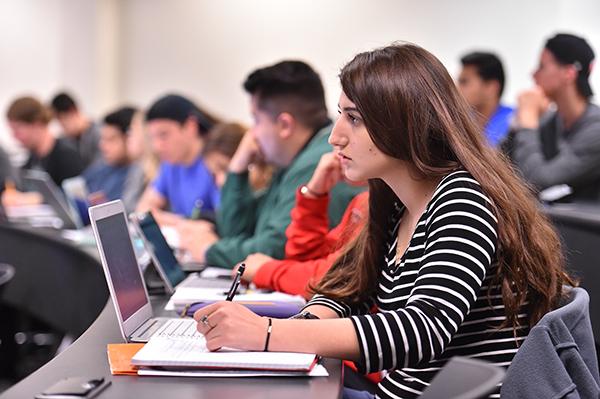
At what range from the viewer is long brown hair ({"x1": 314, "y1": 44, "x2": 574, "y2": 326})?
4.82 feet

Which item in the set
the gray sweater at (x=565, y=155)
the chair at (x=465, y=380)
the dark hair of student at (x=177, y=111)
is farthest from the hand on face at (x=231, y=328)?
the dark hair of student at (x=177, y=111)

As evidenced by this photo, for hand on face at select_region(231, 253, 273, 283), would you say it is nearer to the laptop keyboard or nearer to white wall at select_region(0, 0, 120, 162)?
the laptop keyboard

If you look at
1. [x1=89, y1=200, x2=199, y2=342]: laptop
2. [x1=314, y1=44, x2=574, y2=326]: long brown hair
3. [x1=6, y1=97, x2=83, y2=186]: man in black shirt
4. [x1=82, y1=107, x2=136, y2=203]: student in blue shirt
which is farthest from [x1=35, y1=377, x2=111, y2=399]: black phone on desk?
[x1=6, y1=97, x2=83, y2=186]: man in black shirt

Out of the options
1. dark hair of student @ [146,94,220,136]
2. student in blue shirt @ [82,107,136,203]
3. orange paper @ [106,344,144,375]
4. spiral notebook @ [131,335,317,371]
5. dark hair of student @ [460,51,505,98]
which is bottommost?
student in blue shirt @ [82,107,136,203]

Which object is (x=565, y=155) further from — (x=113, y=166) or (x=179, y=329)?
(x=113, y=166)

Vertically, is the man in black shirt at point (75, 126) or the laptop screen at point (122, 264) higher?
the laptop screen at point (122, 264)

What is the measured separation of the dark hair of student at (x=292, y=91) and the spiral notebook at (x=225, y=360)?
5.14 feet

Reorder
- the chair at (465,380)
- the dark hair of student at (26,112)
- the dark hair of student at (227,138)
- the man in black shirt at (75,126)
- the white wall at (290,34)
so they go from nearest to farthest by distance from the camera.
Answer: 1. the chair at (465,380)
2. the dark hair of student at (227,138)
3. the dark hair of student at (26,112)
4. the white wall at (290,34)
5. the man in black shirt at (75,126)

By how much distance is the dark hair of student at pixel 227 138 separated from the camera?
3.96 meters

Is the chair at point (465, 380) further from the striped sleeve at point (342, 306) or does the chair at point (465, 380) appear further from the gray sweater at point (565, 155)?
the gray sweater at point (565, 155)

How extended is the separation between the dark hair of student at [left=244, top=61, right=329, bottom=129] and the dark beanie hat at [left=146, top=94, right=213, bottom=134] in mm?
1422

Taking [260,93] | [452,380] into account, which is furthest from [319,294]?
[260,93]

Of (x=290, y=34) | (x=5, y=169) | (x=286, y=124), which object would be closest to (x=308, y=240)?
(x=286, y=124)

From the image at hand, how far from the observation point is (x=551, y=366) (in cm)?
134
